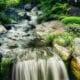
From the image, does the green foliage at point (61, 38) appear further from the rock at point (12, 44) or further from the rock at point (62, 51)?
the rock at point (12, 44)

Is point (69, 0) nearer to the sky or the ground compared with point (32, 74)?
nearer to the sky

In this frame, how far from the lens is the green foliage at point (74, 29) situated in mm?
13910

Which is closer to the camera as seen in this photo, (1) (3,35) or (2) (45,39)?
(2) (45,39)

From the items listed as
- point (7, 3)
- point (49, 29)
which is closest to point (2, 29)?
point (49, 29)

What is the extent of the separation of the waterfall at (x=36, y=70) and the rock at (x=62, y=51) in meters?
0.44

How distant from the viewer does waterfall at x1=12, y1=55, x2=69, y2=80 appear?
1085 centimetres

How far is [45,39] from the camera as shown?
540 inches

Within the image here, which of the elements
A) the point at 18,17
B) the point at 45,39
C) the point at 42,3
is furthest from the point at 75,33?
the point at 42,3

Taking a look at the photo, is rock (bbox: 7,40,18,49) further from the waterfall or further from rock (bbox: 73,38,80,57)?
rock (bbox: 73,38,80,57)

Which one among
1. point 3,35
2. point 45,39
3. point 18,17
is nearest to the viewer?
point 45,39

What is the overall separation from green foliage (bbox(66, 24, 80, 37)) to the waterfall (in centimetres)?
330

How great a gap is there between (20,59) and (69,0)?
1086 centimetres

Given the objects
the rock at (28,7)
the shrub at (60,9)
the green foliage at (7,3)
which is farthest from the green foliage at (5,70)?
the rock at (28,7)

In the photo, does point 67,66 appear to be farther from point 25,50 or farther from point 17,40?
point 17,40
